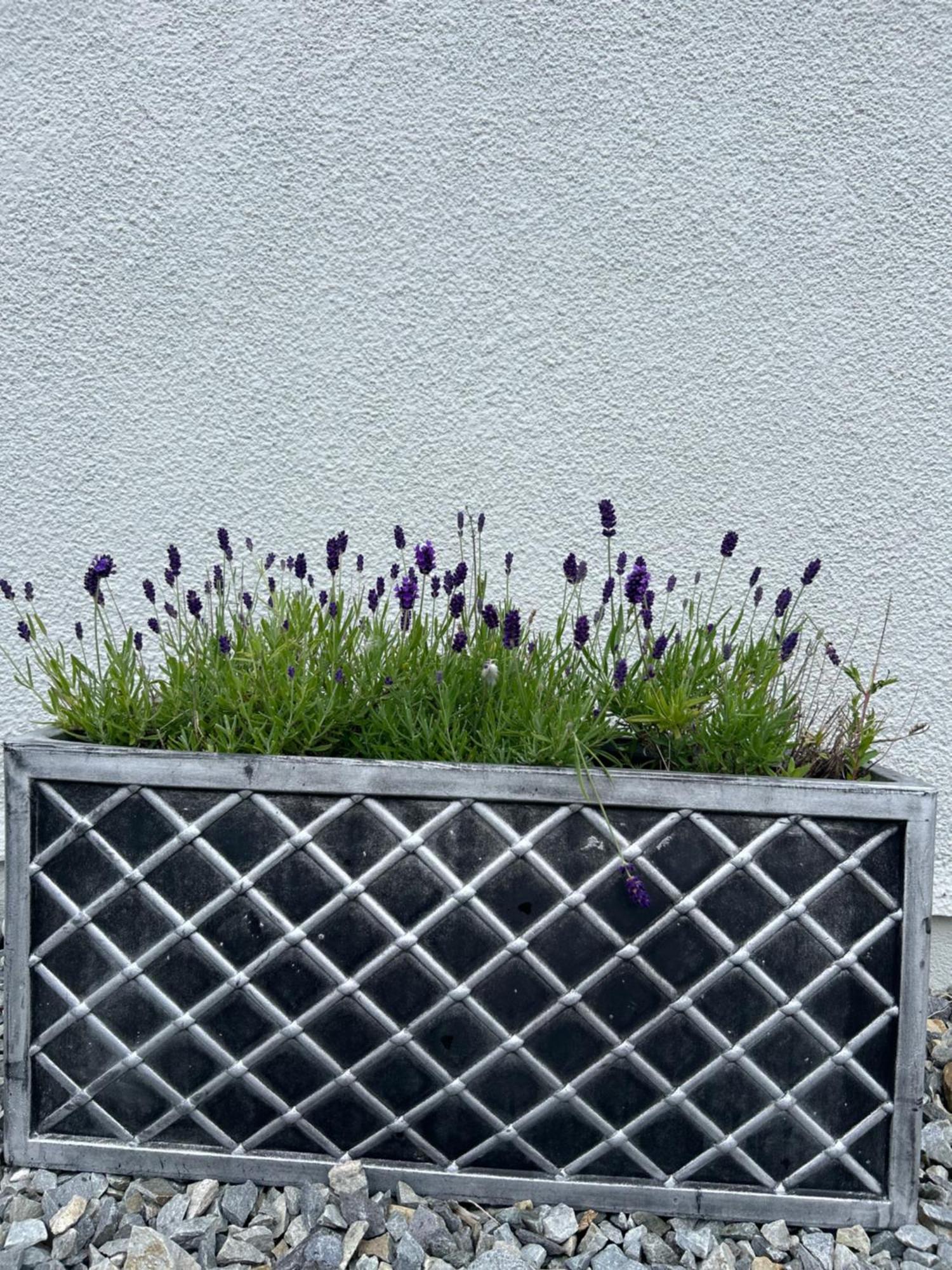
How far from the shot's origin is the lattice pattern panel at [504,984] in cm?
142

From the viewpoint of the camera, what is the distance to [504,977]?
56.4 inches

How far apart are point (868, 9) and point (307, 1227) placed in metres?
2.97

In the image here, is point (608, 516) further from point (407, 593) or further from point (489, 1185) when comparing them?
point (489, 1185)

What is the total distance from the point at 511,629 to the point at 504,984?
0.59 m

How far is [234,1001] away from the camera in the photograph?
1.46 meters

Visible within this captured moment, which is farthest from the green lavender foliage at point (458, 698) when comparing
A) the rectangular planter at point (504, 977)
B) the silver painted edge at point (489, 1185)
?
the silver painted edge at point (489, 1185)

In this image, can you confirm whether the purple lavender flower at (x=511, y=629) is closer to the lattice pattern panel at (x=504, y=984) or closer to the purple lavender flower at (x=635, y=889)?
the lattice pattern panel at (x=504, y=984)

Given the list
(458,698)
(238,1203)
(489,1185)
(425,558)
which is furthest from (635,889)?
(238,1203)

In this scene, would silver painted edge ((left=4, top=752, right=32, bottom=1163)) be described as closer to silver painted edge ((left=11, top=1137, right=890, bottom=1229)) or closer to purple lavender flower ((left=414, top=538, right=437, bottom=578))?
silver painted edge ((left=11, top=1137, right=890, bottom=1229))

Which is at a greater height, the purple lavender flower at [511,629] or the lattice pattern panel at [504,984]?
the purple lavender flower at [511,629]

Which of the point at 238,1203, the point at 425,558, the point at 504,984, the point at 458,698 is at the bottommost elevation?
A: the point at 238,1203

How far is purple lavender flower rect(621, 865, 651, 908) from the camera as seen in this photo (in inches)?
53.2

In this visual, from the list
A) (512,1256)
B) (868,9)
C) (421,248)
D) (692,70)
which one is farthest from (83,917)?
(868,9)

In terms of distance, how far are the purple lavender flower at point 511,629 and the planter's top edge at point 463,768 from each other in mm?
208
